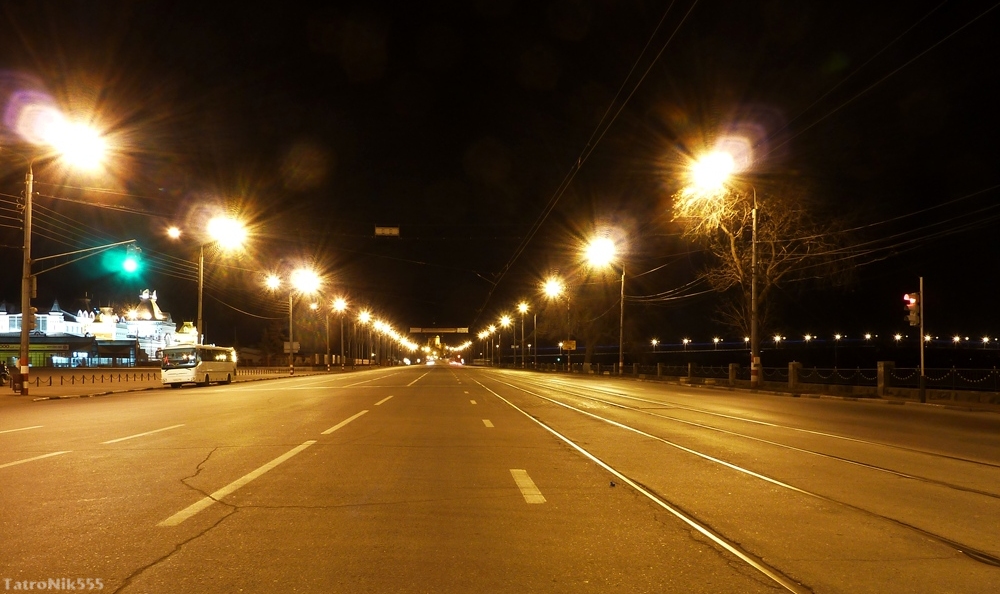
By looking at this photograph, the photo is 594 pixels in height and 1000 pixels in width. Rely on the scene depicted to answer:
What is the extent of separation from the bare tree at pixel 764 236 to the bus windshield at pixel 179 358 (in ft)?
96.3

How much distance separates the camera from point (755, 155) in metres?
32.3

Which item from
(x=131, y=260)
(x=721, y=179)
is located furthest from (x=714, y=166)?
(x=131, y=260)

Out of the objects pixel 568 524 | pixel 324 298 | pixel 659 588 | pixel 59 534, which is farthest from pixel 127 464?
pixel 324 298

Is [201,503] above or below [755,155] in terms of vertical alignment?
below

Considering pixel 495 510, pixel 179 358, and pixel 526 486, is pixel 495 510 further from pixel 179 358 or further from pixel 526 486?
pixel 179 358

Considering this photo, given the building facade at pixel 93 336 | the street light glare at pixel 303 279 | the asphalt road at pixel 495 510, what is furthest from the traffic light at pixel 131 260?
the building facade at pixel 93 336

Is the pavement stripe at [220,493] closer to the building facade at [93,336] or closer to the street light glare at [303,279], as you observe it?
the street light glare at [303,279]

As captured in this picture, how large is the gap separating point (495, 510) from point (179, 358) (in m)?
38.9

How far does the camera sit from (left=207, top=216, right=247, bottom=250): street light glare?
122ft

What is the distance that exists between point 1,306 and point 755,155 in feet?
535

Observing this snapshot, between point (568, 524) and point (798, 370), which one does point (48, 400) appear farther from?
point (798, 370)

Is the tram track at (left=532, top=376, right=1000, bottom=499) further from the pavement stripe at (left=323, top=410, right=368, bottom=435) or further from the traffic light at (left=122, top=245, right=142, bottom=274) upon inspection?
the traffic light at (left=122, top=245, right=142, bottom=274)

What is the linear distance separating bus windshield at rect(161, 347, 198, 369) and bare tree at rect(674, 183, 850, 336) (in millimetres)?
29340

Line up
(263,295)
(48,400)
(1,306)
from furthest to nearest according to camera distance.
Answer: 1. (1,306)
2. (263,295)
3. (48,400)
